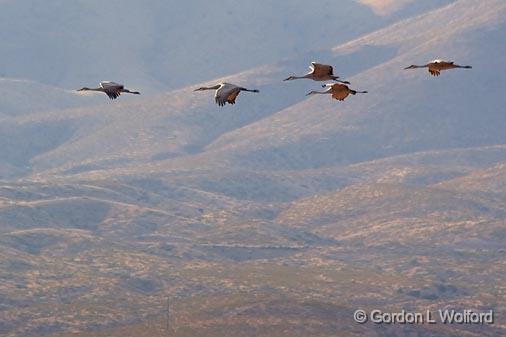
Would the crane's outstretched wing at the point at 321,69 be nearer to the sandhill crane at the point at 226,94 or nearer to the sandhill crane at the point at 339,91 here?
the sandhill crane at the point at 339,91

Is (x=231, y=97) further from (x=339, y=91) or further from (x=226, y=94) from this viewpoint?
(x=339, y=91)

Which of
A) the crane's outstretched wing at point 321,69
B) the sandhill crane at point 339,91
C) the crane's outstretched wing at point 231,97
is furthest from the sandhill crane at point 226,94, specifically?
the sandhill crane at point 339,91

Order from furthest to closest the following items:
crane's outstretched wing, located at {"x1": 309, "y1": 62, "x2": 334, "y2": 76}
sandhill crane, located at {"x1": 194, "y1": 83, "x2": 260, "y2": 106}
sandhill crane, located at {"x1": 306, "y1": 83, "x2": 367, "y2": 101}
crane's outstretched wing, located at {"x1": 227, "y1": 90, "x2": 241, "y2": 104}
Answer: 1. crane's outstretched wing, located at {"x1": 309, "y1": 62, "x2": 334, "y2": 76}
2. sandhill crane, located at {"x1": 306, "y1": 83, "x2": 367, "y2": 101}
3. crane's outstretched wing, located at {"x1": 227, "y1": 90, "x2": 241, "y2": 104}
4. sandhill crane, located at {"x1": 194, "y1": 83, "x2": 260, "y2": 106}

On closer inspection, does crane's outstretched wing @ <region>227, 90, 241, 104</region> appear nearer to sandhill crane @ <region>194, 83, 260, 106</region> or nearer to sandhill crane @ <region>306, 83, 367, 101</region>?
sandhill crane @ <region>194, 83, 260, 106</region>

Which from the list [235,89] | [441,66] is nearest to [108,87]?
[235,89]

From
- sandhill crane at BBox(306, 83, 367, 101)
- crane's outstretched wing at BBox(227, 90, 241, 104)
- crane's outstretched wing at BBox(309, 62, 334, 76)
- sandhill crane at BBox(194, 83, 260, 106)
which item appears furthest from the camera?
crane's outstretched wing at BBox(309, 62, 334, 76)

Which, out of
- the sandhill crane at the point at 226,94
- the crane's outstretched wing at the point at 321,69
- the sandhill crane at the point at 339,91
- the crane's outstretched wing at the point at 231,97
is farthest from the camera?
the crane's outstretched wing at the point at 321,69

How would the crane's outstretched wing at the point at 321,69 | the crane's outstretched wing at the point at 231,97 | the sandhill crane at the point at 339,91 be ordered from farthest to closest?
the crane's outstretched wing at the point at 321,69 → the sandhill crane at the point at 339,91 → the crane's outstretched wing at the point at 231,97

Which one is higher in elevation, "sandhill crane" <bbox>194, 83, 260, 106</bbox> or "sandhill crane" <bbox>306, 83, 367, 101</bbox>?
"sandhill crane" <bbox>306, 83, 367, 101</bbox>

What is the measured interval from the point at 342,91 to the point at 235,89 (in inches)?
173

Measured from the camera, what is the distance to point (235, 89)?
60.7m

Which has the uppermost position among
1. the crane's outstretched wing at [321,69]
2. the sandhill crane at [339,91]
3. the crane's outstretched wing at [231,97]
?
the crane's outstretched wing at [321,69]

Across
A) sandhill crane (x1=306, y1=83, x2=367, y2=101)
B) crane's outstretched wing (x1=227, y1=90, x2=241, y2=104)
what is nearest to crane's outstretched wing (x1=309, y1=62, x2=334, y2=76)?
sandhill crane (x1=306, y1=83, x2=367, y2=101)

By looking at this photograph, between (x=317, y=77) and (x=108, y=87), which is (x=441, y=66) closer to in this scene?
(x=317, y=77)
